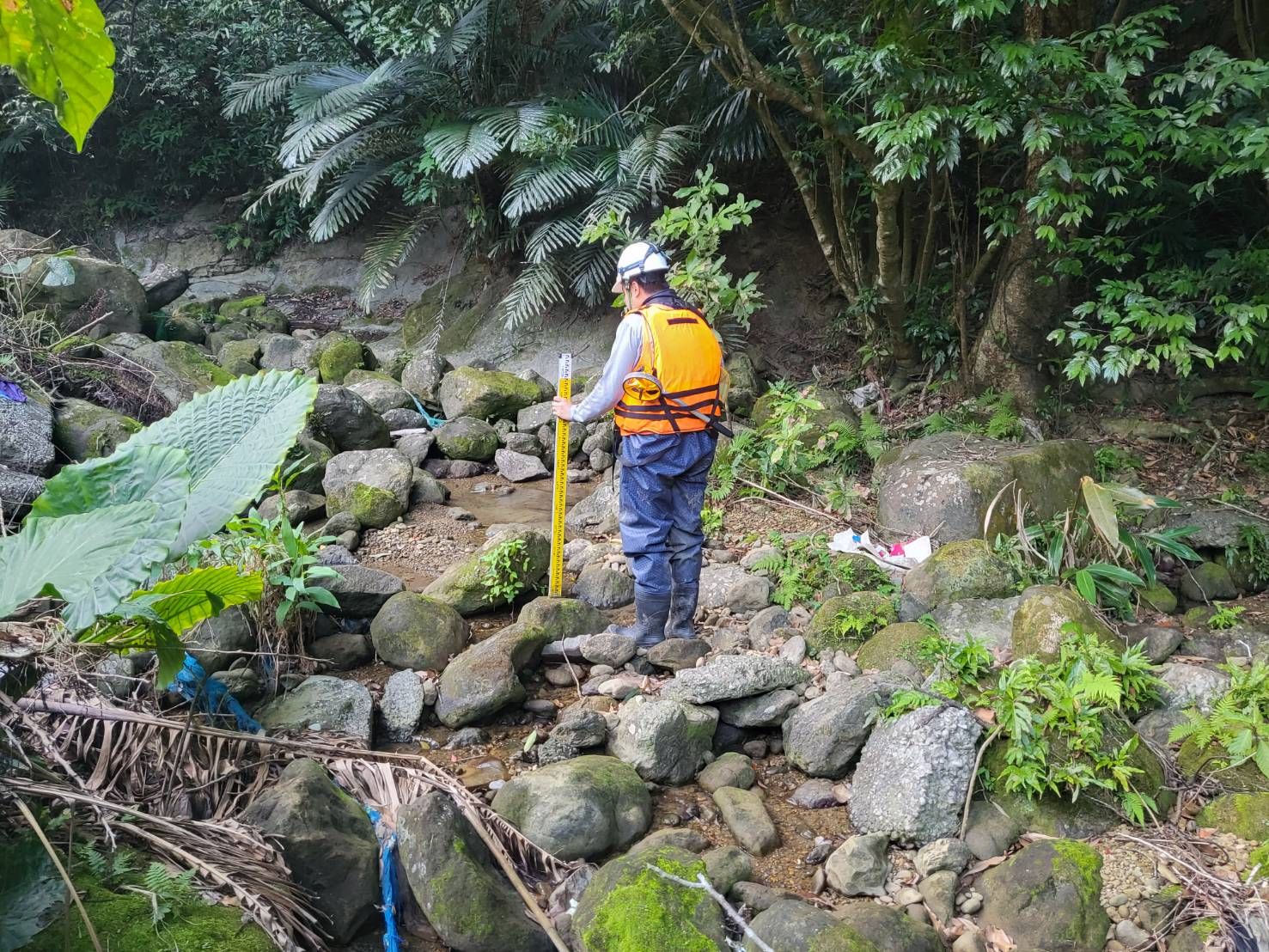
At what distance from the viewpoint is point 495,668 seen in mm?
3738

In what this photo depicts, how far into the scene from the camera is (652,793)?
333 cm

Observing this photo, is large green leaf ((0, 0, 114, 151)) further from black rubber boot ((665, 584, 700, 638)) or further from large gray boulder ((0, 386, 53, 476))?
large gray boulder ((0, 386, 53, 476))

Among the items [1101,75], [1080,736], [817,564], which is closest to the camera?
[1080,736]

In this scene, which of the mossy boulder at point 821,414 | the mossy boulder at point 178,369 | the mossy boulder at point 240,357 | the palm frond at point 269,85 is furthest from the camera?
the palm frond at point 269,85

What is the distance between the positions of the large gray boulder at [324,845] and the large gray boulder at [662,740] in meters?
1.04

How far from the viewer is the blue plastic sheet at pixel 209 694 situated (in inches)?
120

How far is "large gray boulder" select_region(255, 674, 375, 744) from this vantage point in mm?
3410

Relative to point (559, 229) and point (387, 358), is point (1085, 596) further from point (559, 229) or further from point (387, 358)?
point (387, 358)

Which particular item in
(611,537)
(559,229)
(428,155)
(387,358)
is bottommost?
(611,537)

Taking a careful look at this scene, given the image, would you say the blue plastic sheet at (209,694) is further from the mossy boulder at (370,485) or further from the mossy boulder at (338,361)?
the mossy boulder at (338,361)

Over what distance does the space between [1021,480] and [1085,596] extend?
99 cm

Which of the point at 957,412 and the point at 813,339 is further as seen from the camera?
the point at 813,339

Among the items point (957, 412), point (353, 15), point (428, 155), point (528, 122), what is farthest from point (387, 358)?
point (957, 412)

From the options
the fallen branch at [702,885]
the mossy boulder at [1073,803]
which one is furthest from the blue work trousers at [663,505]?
the fallen branch at [702,885]
